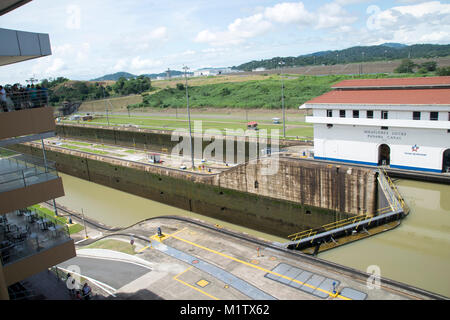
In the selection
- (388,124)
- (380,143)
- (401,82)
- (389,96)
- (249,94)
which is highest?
(401,82)

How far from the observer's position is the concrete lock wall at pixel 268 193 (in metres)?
21.9

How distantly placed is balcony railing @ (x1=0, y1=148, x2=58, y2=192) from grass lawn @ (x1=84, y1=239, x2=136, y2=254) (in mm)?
8081

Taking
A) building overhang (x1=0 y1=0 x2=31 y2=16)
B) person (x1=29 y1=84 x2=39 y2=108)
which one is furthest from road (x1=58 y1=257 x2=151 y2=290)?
building overhang (x1=0 y1=0 x2=31 y2=16)

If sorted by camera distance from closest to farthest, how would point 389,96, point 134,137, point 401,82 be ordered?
1. point 389,96
2. point 401,82
3. point 134,137

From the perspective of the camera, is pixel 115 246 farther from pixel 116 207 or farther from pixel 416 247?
pixel 116 207

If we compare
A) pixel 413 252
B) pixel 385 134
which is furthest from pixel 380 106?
pixel 413 252

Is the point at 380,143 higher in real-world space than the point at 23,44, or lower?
lower

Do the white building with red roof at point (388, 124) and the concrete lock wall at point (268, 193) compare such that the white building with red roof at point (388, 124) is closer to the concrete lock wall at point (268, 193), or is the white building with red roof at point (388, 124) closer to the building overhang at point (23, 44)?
the concrete lock wall at point (268, 193)

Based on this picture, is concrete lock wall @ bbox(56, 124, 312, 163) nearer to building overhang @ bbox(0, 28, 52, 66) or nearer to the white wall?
the white wall

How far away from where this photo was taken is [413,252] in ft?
47.9

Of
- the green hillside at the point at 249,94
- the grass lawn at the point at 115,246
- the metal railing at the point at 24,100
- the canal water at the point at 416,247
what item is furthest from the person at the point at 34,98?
the green hillside at the point at 249,94

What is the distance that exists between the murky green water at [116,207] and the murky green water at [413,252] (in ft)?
31.4

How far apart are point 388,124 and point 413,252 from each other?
9597mm

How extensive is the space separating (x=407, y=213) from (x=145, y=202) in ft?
77.1
